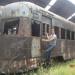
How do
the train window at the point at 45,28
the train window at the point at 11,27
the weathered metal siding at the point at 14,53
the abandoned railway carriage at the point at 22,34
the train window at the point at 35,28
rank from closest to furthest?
1. the weathered metal siding at the point at 14,53
2. the abandoned railway carriage at the point at 22,34
3. the train window at the point at 11,27
4. the train window at the point at 35,28
5. the train window at the point at 45,28

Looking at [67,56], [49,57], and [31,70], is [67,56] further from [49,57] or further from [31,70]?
[31,70]

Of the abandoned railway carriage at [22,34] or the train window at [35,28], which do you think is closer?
the abandoned railway carriage at [22,34]

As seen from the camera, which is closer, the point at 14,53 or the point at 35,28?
the point at 14,53

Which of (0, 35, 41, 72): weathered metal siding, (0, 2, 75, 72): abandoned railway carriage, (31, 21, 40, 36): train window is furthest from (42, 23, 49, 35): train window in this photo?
(0, 35, 41, 72): weathered metal siding

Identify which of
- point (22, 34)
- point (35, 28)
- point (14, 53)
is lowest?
point (14, 53)

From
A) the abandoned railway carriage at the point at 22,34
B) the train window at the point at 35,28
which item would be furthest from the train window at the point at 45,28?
the train window at the point at 35,28

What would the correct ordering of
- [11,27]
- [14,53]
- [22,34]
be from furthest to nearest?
[11,27] < [22,34] < [14,53]

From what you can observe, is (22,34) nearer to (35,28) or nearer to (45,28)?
(35,28)

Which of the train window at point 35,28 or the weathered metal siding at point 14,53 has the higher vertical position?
the train window at point 35,28

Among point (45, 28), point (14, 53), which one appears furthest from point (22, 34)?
point (45, 28)

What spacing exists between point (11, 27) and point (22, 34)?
2.27ft

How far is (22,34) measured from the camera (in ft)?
30.9

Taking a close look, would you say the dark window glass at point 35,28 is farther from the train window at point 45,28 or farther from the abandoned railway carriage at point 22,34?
the train window at point 45,28

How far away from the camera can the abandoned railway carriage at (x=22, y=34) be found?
848cm
